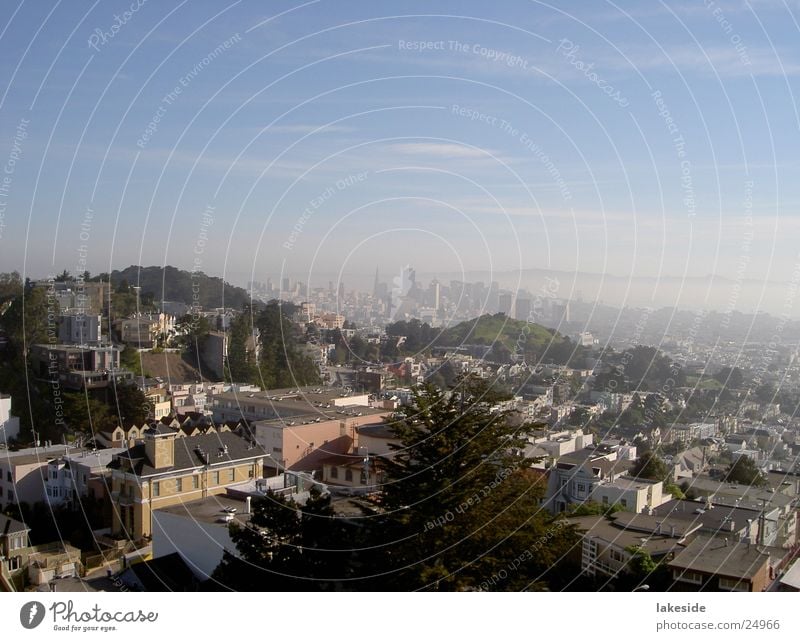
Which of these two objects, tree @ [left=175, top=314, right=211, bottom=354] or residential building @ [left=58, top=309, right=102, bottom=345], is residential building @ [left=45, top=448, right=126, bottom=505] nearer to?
residential building @ [left=58, top=309, right=102, bottom=345]

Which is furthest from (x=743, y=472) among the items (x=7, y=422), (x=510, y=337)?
(x=7, y=422)

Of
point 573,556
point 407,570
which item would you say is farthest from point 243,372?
point 407,570

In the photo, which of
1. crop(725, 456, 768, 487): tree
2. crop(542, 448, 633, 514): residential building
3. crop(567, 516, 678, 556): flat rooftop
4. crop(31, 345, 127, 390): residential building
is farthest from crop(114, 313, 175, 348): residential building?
crop(567, 516, 678, 556): flat rooftop

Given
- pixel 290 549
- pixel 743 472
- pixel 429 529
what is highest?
pixel 429 529
